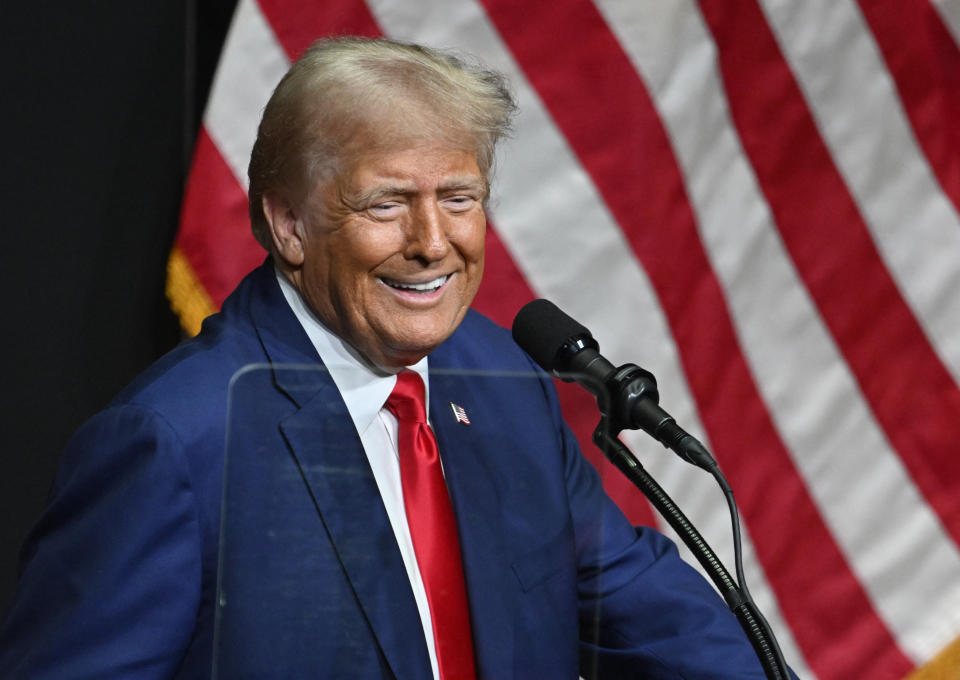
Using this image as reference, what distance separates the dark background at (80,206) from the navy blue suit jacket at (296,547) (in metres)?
0.60

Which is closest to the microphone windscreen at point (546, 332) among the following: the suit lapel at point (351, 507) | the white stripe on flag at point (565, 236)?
the suit lapel at point (351, 507)

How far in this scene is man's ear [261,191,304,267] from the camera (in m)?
1.09

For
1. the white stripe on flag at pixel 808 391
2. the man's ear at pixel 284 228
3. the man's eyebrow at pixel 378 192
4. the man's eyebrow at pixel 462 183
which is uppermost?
the man's ear at pixel 284 228

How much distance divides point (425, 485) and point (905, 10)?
1548 mm

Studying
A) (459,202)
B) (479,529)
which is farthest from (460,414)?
(459,202)

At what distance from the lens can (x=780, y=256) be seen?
2.04 m

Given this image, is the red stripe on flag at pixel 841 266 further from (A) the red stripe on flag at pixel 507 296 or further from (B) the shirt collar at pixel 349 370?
(B) the shirt collar at pixel 349 370

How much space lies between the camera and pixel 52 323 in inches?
64.2

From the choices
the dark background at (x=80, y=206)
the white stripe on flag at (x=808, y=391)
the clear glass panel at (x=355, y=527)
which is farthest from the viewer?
the white stripe on flag at (x=808, y=391)

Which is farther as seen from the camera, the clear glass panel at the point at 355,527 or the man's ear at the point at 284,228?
the man's ear at the point at 284,228

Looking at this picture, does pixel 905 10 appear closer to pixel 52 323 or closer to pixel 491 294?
pixel 491 294

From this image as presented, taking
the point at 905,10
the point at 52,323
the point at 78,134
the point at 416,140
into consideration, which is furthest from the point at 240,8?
the point at 905,10

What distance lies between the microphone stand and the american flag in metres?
0.97

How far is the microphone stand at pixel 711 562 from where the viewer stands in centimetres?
83
